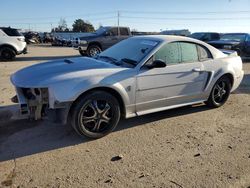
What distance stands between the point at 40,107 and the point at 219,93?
147 inches

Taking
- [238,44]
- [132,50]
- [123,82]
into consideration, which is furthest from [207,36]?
[123,82]

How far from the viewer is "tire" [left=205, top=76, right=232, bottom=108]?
20.0ft

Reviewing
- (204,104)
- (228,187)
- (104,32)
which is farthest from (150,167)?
(104,32)

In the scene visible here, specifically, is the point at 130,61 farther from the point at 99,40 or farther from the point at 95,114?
the point at 99,40

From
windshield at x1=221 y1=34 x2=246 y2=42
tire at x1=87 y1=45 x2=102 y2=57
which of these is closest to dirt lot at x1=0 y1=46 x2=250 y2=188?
tire at x1=87 y1=45 x2=102 y2=57

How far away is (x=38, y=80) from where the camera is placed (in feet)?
14.1

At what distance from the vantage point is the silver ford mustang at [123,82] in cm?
428

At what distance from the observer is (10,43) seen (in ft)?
49.4

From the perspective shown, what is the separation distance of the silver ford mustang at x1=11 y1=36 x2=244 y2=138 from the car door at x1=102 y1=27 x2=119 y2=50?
11.1 meters

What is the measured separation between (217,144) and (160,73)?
4.80ft

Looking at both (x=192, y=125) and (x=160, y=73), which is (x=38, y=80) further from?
(x=192, y=125)

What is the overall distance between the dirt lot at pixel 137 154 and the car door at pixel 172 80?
416mm

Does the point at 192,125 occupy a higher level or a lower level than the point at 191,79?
lower

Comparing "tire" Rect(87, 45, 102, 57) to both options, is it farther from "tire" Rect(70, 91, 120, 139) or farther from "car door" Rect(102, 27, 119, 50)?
"tire" Rect(70, 91, 120, 139)
